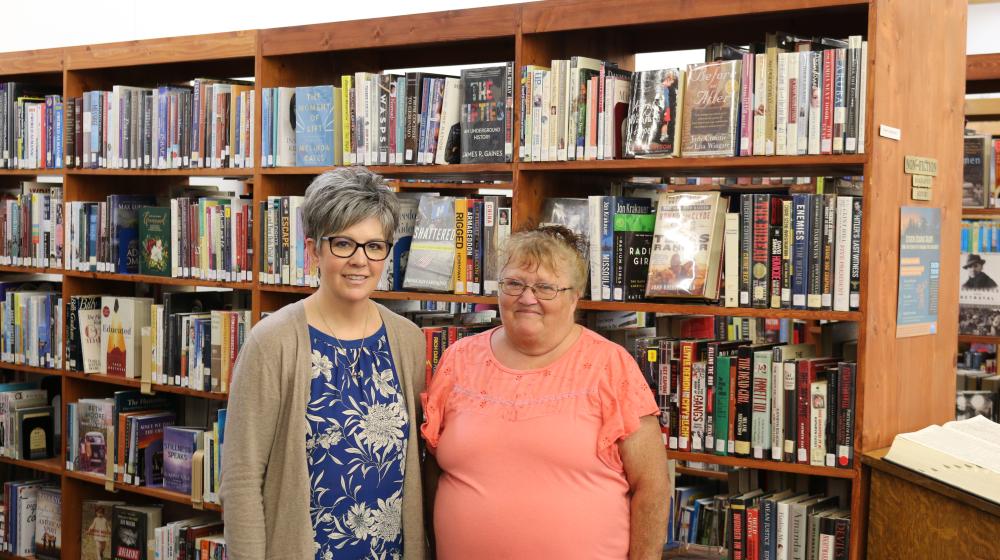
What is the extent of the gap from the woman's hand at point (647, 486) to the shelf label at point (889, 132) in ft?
3.22

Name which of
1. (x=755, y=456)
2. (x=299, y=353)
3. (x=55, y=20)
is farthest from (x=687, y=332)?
(x=55, y=20)

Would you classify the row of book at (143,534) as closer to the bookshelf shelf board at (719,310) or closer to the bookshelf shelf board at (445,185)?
the bookshelf shelf board at (445,185)

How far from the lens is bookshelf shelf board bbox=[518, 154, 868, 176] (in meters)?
2.81

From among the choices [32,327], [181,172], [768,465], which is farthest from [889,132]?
[32,327]

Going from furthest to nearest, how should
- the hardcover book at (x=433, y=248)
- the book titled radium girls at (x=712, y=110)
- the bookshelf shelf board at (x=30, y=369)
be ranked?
the bookshelf shelf board at (x=30, y=369)
the hardcover book at (x=433, y=248)
the book titled radium girls at (x=712, y=110)

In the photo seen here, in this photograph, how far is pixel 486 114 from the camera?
10.9 feet

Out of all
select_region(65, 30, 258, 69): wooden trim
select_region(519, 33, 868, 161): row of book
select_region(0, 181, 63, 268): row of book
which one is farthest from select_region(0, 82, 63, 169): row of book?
select_region(519, 33, 868, 161): row of book

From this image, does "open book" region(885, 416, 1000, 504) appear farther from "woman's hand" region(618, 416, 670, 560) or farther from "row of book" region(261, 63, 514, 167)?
"row of book" region(261, 63, 514, 167)

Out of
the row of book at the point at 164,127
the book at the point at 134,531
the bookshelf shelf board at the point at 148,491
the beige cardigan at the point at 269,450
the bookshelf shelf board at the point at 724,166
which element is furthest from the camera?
the book at the point at 134,531

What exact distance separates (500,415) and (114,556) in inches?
110

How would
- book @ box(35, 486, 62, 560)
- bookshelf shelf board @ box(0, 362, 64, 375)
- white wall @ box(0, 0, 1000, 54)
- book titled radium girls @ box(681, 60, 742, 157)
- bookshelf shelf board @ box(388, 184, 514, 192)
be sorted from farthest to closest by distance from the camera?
white wall @ box(0, 0, 1000, 54)
book @ box(35, 486, 62, 560)
bookshelf shelf board @ box(0, 362, 64, 375)
bookshelf shelf board @ box(388, 184, 514, 192)
book titled radium girls @ box(681, 60, 742, 157)

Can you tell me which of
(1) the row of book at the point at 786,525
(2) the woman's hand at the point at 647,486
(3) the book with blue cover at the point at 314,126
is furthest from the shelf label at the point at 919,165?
(3) the book with blue cover at the point at 314,126

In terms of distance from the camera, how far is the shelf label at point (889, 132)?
270 cm

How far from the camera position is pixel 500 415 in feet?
7.88
